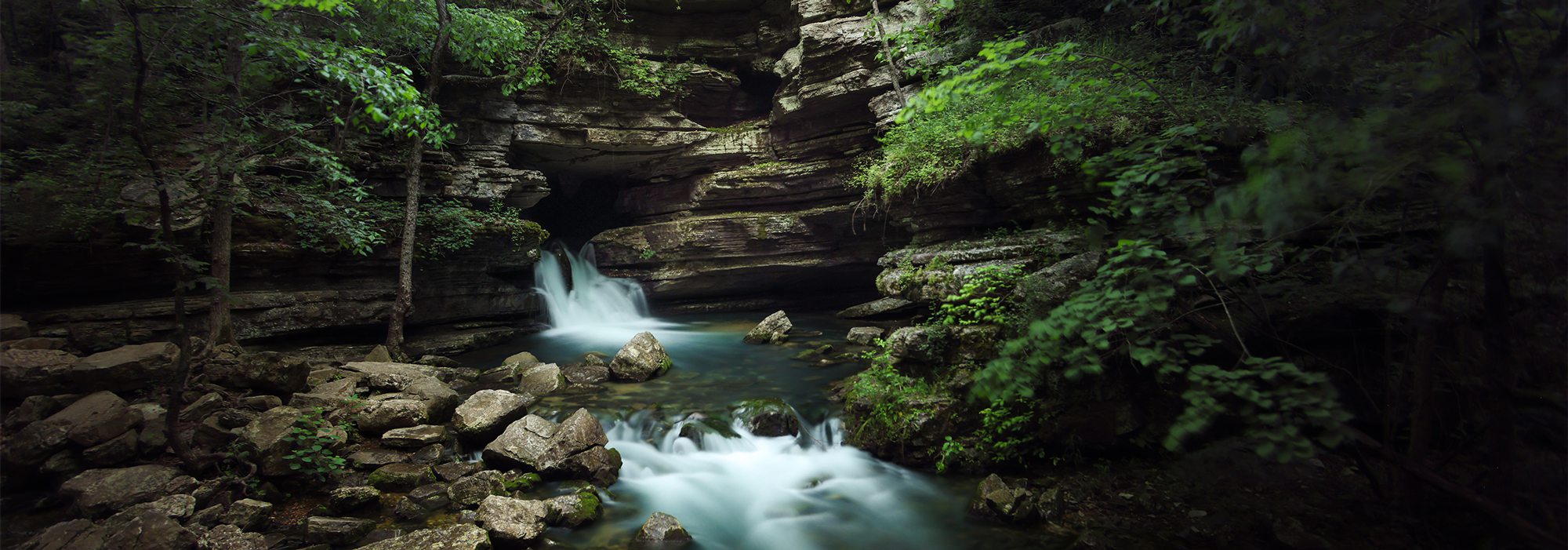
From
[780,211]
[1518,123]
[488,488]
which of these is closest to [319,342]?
[488,488]

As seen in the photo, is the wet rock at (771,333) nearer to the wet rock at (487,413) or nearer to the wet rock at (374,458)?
the wet rock at (487,413)

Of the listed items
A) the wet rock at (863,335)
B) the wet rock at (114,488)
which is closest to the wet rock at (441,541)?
the wet rock at (114,488)

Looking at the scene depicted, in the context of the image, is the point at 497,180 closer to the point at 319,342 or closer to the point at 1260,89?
the point at 319,342

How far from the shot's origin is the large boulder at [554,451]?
5.67m

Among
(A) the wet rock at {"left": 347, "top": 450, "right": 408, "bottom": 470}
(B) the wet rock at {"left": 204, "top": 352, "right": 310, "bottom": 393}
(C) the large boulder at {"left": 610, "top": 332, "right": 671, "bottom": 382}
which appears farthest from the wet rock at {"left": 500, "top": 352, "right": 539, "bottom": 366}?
(A) the wet rock at {"left": 347, "top": 450, "right": 408, "bottom": 470}

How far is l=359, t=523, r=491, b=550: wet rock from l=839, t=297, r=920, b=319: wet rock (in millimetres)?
7855

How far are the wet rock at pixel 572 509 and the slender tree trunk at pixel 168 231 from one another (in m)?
3.04

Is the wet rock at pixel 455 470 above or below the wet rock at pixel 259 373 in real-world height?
below

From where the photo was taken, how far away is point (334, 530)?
439 centimetres

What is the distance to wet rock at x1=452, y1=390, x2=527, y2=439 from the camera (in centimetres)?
614

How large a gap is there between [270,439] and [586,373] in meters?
4.21

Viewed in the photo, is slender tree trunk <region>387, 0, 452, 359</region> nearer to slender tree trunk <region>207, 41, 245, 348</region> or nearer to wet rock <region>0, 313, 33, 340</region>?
slender tree trunk <region>207, 41, 245, 348</region>

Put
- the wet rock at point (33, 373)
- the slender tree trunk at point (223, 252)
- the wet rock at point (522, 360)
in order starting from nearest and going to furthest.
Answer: the wet rock at point (33, 373), the slender tree trunk at point (223, 252), the wet rock at point (522, 360)

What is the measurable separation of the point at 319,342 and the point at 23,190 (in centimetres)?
478
